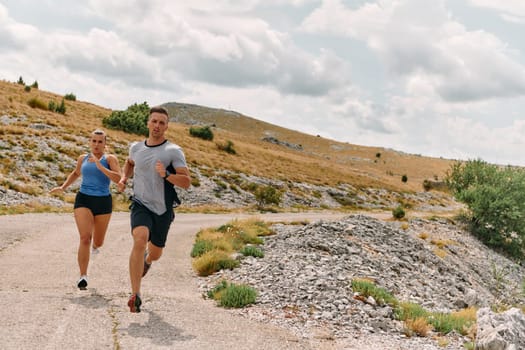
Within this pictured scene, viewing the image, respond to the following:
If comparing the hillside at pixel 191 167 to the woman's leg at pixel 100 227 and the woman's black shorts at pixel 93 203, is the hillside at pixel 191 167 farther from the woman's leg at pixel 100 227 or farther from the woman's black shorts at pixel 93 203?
the woman's black shorts at pixel 93 203

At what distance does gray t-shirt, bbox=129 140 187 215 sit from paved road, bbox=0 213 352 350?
1.74 m

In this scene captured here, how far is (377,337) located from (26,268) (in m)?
7.55

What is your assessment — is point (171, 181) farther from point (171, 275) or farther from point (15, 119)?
point (15, 119)

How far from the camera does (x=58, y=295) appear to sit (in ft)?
26.6

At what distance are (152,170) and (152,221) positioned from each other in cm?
79

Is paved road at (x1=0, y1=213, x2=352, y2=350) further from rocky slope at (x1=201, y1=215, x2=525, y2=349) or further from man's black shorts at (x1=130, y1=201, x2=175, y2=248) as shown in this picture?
man's black shorts at (x1=130, y1=201, x2=175, y2=248)

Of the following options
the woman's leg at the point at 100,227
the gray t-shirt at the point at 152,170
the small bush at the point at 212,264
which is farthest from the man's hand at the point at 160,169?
the small bush at the point at 212,264

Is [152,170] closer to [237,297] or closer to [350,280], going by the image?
[237,297]

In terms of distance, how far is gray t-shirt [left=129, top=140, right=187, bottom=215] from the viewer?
698 cm

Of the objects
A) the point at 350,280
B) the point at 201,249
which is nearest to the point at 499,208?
the point at 201,249

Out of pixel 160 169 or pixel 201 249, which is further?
pixel 201 249

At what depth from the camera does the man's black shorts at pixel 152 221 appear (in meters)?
7.10

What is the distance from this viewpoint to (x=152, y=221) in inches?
284

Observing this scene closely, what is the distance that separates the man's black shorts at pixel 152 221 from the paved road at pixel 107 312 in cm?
119
